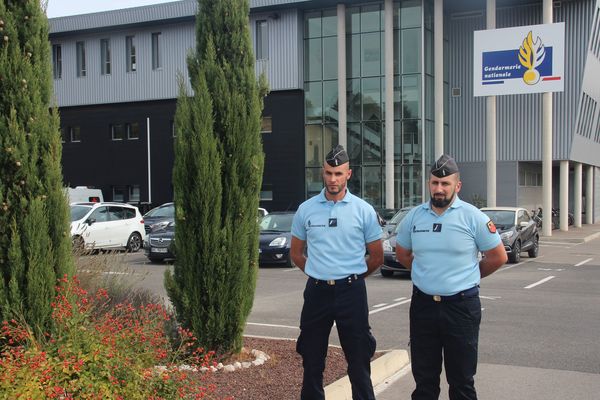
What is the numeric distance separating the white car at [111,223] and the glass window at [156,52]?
16.0 meters

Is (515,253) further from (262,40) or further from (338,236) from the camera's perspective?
(262,40)

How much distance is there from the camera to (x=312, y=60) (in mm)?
33969

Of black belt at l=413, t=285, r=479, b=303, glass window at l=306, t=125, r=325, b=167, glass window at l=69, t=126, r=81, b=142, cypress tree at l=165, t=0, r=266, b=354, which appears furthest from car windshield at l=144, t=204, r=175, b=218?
black belt at l=413, t=285, r=479, b=303

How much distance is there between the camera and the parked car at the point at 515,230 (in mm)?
18016

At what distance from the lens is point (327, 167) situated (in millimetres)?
4887

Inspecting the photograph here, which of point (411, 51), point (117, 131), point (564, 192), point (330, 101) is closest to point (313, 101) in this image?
point (330, 101)

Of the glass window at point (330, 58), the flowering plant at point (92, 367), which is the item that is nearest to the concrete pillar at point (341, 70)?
the glass window at point (330, 58)

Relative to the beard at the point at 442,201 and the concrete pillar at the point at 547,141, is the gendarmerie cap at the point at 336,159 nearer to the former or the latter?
the beard at the point at 442,201

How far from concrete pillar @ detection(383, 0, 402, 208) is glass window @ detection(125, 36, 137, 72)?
14294mm

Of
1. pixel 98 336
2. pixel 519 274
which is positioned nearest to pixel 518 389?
pixel 98 336

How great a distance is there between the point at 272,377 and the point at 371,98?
2866 cm

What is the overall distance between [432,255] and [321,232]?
830mm

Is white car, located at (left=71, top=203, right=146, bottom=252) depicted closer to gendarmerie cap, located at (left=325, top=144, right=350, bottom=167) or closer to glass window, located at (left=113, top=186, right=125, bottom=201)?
gendarmerie cap, located at (left=325, top=144, right=350, bottom=167)

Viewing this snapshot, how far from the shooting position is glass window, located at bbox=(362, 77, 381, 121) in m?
33.1
